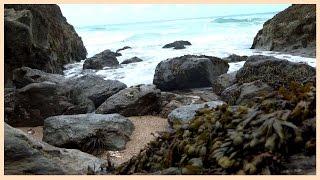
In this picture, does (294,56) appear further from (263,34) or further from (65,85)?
(65,85)

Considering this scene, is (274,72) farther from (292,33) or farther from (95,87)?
(292,33)

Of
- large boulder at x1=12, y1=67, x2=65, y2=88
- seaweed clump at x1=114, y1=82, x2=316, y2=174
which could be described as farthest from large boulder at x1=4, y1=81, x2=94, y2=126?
seaweed clump at x1=114, y1=82, x2=316, y2=174

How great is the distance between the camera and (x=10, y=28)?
13.6 m

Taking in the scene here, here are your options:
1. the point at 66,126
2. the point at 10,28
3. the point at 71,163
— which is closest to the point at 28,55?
the point at 10,28

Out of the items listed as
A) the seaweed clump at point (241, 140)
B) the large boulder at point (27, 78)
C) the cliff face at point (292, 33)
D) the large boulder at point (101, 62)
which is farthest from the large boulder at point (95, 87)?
the cliff face at point (292, 33)

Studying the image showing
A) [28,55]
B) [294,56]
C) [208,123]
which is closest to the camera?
[208,123]

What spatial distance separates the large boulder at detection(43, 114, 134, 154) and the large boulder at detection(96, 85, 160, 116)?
65.8 inches

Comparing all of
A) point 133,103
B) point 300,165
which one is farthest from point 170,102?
point 300,165

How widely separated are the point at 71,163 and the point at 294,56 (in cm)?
1471

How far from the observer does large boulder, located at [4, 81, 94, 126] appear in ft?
31.6

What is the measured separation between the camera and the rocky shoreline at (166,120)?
3848 mm

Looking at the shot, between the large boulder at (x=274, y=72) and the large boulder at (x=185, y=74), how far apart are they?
1567 mm

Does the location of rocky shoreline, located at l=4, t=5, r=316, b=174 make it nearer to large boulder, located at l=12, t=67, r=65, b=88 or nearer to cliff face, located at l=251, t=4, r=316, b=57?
large boulder, located at l=12, t=67, r=65, b=88

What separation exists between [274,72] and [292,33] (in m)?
11.8
